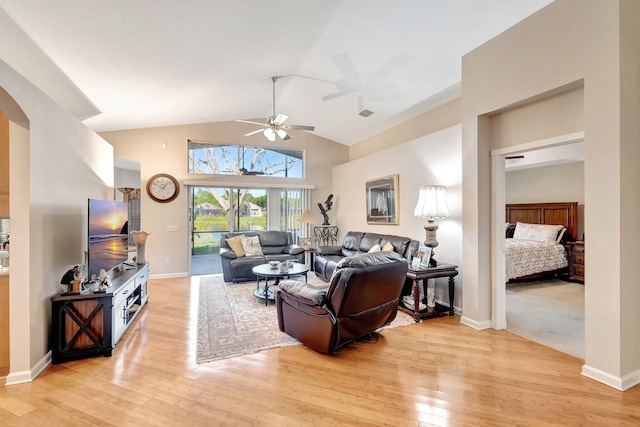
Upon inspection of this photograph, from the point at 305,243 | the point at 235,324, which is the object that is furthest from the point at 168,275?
the point at 235,324

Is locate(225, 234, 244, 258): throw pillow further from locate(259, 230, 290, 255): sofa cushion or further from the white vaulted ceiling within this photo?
the white vaulted ceiling

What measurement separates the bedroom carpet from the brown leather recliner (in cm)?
171

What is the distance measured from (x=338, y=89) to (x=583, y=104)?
3272mm

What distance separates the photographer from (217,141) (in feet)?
21.5

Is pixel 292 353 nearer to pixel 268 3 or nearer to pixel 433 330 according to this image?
pixel 433 330

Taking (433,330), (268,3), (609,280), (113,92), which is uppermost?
(268,3)

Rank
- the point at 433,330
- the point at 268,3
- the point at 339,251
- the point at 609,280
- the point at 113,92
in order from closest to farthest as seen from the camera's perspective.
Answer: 1. the point at 609,280
2. the point at 268,3
3. the point at 433,330
4. the point at 113,92
5. the point at 339,251

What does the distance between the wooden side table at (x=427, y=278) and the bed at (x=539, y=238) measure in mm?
1980

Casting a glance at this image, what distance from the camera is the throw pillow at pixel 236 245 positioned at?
5.70 metres

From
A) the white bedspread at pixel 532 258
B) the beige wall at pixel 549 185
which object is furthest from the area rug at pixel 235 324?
the beige wall at pixel 549 185

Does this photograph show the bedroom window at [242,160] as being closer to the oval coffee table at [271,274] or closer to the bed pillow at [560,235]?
the oval coffee table at [271,274]

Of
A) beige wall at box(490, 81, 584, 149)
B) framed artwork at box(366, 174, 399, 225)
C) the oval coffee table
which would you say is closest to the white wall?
framed artwork at box(366, 174, 399, 225)

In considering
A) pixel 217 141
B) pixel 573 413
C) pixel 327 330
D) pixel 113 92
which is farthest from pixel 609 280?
pixel 217 141

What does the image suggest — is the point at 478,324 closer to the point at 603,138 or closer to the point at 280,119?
the point at 603,138
